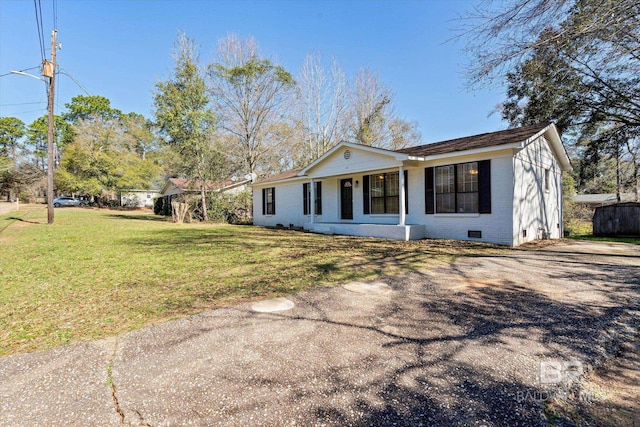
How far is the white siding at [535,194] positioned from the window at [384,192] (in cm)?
407

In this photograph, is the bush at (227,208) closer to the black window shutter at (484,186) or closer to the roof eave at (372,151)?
the roof eave at (372,151)

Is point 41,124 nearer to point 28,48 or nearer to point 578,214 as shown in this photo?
point 28,48

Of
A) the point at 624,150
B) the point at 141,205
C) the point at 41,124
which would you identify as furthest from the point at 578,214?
the point at 41,124

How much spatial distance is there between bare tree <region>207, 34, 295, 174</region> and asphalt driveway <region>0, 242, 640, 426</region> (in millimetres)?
21116

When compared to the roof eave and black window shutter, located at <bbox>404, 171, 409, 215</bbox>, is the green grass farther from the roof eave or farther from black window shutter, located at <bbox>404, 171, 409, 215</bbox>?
the roof eave

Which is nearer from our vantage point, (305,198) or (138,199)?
(305,198)

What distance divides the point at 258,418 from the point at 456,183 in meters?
9.96

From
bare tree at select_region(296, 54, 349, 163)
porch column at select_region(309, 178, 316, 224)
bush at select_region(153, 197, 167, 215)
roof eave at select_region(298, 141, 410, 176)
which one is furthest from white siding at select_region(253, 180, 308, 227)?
bush at select_region(153, 197, 167, 215)

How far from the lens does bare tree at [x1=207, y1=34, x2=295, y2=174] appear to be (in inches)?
860

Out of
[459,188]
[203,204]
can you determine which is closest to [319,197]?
[459,188]

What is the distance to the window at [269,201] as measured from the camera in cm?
1803

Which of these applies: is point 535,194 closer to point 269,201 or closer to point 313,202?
point 313,202

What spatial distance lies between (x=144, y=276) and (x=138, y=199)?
4825 cm

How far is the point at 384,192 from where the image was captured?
12.5m
